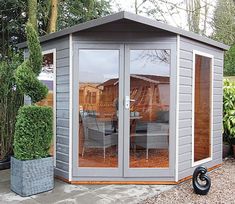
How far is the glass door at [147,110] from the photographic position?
400 centimetres

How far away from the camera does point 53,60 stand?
14.4 ft

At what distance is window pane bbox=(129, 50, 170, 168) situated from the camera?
158 inches

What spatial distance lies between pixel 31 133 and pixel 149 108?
5.45 feet

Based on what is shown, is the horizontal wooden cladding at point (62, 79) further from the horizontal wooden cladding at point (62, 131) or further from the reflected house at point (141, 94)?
the horizontal wooden cladding at point (62, 131)

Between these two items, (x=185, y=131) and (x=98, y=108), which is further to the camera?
(x=185, y=131)

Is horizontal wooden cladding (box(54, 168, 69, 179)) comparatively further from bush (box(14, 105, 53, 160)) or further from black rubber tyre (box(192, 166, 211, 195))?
black rubber tyre (box(192, 166, 211, 195))

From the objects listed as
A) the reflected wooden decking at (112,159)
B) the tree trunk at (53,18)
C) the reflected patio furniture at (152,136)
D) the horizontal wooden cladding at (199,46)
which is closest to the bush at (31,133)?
the reflected wooden decking at (112,159)

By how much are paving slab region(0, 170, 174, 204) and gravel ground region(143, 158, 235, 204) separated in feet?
0.45

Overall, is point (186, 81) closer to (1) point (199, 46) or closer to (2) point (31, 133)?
(1) point (199, 46)

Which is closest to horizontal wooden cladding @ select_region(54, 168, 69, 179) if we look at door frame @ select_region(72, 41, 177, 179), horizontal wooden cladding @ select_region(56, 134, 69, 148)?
door frame @ select_region(72, 41, 177, 179)

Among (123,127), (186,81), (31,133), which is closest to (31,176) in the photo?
(31,133)

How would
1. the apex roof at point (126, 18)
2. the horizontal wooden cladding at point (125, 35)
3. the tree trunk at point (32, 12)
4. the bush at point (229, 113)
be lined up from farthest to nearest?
the tree trunk at point (32, 12)
the bush at point (229, 113)
the horizontal wooden cladding at point (125, 35)
the apex roof at point (126, 18)

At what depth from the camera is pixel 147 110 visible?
403 centimetres

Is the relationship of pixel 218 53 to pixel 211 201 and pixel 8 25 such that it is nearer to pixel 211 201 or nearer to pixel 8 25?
pixel 211 201
